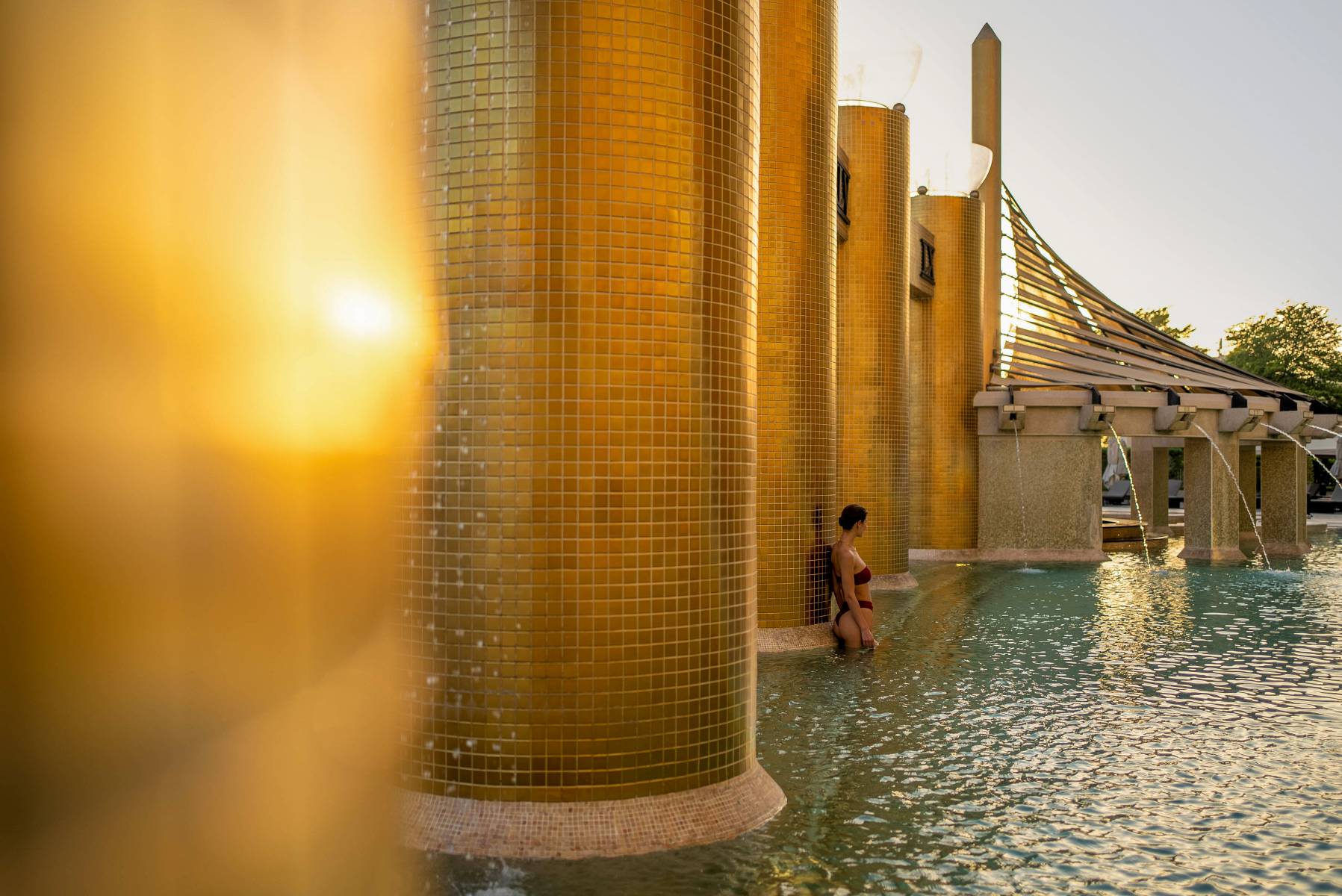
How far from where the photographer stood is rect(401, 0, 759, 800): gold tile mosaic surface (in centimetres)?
518

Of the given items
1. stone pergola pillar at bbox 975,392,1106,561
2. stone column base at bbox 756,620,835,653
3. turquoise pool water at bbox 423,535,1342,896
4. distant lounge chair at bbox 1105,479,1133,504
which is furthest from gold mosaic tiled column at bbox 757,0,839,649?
distant lounge chair at bbox 1105,479,1133,504

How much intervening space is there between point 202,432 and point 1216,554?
58.9 feet

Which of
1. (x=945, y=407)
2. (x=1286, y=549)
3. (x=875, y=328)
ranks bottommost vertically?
(x=1286, y=549)

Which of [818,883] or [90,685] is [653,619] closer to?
[818,883]

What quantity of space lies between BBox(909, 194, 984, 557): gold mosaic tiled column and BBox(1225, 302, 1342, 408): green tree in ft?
88.4

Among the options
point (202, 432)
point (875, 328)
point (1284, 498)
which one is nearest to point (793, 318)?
point (875, 328)

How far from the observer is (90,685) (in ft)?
16.0

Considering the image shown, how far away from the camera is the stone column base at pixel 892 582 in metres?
15.3

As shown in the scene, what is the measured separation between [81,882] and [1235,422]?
19.4m

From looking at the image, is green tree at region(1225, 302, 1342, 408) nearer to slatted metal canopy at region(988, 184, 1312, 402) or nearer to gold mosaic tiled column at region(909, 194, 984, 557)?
slatted metal canopy at region(988, 184, 1312, 402)

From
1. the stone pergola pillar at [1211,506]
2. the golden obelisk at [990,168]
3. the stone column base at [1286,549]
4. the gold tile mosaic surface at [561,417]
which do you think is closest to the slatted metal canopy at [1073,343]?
the golden obelisk at [990,168]

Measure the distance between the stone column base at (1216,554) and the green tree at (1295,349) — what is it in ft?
85.7

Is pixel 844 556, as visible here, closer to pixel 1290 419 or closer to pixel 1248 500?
pixel 1290 419

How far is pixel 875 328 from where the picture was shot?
50.9 ft
